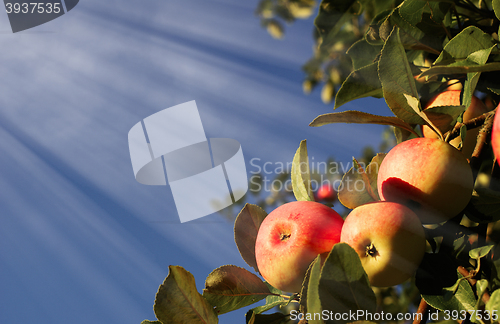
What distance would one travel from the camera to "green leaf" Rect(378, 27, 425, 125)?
77cm

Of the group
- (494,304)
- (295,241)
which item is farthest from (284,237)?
(494,304)

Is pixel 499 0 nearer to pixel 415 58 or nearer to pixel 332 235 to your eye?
pixel 415 58

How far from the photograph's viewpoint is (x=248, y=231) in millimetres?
1030

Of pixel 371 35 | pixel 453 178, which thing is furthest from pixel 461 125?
pixel 371 35

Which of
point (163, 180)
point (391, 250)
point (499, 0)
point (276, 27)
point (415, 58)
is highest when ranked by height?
point (499, 0)

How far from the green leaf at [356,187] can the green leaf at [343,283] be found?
0.30 metres

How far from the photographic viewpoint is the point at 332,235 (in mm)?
833

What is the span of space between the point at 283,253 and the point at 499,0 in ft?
2.55

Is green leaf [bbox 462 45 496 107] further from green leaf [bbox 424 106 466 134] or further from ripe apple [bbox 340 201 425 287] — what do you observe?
ripe apple [bbox 340 201 425 287]

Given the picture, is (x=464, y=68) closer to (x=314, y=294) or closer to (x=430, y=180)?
(x=430, y=180)

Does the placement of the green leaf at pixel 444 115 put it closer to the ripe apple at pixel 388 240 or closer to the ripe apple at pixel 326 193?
the ripe apple at pixel 388 240

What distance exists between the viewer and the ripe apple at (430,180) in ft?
2.52

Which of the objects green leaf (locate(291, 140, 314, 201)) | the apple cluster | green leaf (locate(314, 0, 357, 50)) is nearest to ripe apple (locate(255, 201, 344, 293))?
the apple cluster

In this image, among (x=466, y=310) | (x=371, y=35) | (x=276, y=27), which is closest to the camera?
(x=466, y=310)
